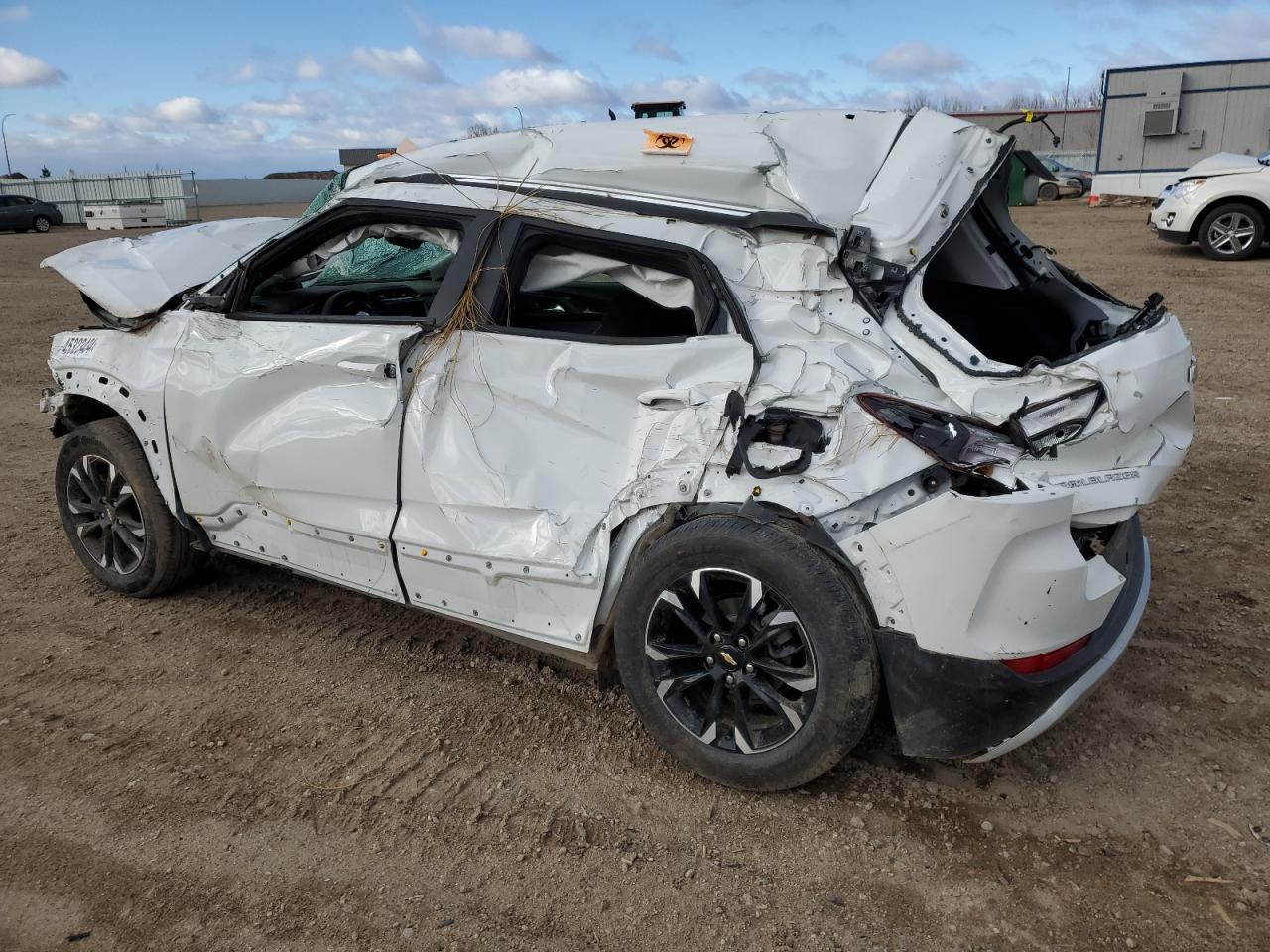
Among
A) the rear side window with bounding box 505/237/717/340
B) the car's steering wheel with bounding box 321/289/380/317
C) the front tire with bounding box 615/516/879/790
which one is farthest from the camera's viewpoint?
the car's steering wheel with bounding box 321/289/380/317

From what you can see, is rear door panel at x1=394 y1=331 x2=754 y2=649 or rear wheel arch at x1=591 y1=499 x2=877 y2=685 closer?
rear wheel arch at x1=591 y1=499 x2=877 y2=685

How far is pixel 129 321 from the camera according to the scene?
13.6 feet

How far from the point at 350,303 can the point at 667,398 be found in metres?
1.98

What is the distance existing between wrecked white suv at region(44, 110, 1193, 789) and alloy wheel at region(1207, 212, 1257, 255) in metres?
11.6

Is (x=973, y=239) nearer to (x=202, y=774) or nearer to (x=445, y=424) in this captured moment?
(x=445, y=424)

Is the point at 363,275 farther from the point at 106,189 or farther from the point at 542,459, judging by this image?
the point at 106,189

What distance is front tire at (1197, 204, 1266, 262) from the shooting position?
12.9 meters

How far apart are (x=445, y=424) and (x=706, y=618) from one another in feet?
3.65

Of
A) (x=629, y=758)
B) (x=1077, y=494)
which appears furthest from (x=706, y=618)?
(x=1077, y=494)

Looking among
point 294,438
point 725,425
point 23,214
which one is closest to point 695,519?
point 725,425

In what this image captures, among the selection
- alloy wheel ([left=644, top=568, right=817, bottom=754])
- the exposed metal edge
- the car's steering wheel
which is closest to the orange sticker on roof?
the exposed metal edge

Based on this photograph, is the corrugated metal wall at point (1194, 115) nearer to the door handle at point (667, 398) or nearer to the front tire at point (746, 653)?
the door handle at point (667, 398)

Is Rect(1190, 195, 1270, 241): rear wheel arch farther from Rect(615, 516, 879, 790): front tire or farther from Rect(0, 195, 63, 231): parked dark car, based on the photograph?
Rect(0, 195, 63, 231): parked dark car

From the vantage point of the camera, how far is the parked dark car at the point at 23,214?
102 ft
